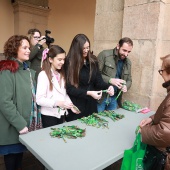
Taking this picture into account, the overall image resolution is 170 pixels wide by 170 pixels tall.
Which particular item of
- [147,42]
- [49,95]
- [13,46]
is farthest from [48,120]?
[147,42]

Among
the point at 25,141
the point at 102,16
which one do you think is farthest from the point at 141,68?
the point at 25,141

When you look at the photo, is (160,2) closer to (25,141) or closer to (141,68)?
→ (141,68)

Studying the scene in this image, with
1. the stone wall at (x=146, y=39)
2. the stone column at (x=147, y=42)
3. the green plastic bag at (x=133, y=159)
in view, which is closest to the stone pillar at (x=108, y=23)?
the stone wall at (x=146, y=39)

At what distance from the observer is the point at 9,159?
1906 mm

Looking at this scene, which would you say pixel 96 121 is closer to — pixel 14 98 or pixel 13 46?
pixel 14 98

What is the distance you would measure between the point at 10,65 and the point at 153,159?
1.44 meters

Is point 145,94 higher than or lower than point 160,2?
lower

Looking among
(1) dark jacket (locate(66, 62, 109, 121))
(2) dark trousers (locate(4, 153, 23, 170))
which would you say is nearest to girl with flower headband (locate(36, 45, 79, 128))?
(1) dark jacket (locate(66, 62, 109, 121))

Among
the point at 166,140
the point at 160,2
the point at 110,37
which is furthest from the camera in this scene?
the point at 110,37

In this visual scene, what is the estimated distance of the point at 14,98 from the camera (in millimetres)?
1788

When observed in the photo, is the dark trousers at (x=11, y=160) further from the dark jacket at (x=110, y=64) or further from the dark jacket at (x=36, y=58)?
the dark jacket at (x=110, y=64)

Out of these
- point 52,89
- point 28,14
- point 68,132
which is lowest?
point 68,132

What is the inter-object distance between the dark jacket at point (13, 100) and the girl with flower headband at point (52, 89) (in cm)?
13

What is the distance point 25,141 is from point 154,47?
6.90 feet
